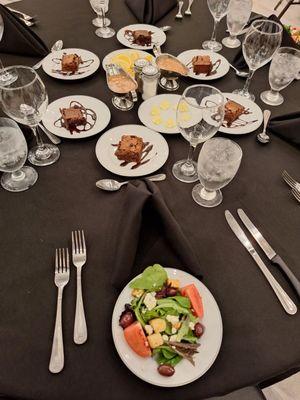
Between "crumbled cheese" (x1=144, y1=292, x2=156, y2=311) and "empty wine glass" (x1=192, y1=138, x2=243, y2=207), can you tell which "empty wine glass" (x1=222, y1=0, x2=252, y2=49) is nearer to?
"empty wine glass" (x1=192, y1=138, x2=243, y2=207)

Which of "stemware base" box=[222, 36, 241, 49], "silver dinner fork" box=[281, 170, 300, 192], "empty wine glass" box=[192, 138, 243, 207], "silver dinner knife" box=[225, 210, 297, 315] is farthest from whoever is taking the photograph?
"stemware base" box=[222, 36, 241, 49]

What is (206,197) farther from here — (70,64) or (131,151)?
(70,64)

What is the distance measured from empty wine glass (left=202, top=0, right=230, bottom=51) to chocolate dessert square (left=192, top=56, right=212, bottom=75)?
20 centimetres

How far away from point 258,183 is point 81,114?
0.58 meters

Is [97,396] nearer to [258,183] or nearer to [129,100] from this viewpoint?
[258,183]

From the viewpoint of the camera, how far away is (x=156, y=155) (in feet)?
3.31

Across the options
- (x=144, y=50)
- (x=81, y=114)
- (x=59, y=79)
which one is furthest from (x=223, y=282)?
(x=144, y=50)

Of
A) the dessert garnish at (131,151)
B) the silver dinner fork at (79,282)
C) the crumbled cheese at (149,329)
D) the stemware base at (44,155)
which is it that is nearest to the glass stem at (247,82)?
the dessert garnish at (131,151)

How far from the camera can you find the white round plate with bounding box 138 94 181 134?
3.56ft

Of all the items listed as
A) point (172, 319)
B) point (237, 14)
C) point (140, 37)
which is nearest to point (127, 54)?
point (140, 37)

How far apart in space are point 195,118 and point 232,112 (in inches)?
10.5

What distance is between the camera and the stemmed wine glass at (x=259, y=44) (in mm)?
Answer: 1106

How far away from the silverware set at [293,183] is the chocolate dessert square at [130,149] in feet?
1.40

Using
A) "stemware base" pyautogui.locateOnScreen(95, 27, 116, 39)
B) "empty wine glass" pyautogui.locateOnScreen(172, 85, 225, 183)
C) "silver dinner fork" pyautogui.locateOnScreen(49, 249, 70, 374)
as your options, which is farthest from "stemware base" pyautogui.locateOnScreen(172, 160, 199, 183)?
"stemware base" pyautogui.locateOnScreen(95, 27, 116, 39)
